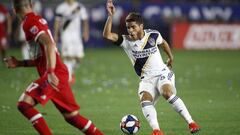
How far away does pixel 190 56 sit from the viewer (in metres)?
29.0

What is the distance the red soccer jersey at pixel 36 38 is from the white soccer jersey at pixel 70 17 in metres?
9.85

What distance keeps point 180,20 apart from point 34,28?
971 inches

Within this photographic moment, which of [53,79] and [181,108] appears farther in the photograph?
[181,108]

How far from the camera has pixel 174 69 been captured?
76.8 feet

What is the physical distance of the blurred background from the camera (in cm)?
3206

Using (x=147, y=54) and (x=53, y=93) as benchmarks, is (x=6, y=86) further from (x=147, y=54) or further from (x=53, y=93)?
(x=53, y=93)

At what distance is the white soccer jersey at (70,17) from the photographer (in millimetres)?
19188

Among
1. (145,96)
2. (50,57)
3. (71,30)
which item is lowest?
(71,30)

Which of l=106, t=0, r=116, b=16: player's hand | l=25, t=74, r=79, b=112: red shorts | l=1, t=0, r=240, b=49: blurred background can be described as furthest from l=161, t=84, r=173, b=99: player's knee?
Answer: l=1, t=0, r=240, b=49: blurred background

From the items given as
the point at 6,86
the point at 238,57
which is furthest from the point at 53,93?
the point at 238,57

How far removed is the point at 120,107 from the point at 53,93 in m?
5.50

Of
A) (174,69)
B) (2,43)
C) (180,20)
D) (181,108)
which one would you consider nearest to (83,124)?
(181,108)

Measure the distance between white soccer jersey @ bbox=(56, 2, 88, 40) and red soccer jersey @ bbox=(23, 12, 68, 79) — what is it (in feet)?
32.3

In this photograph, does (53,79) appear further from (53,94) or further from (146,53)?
(146,53)
